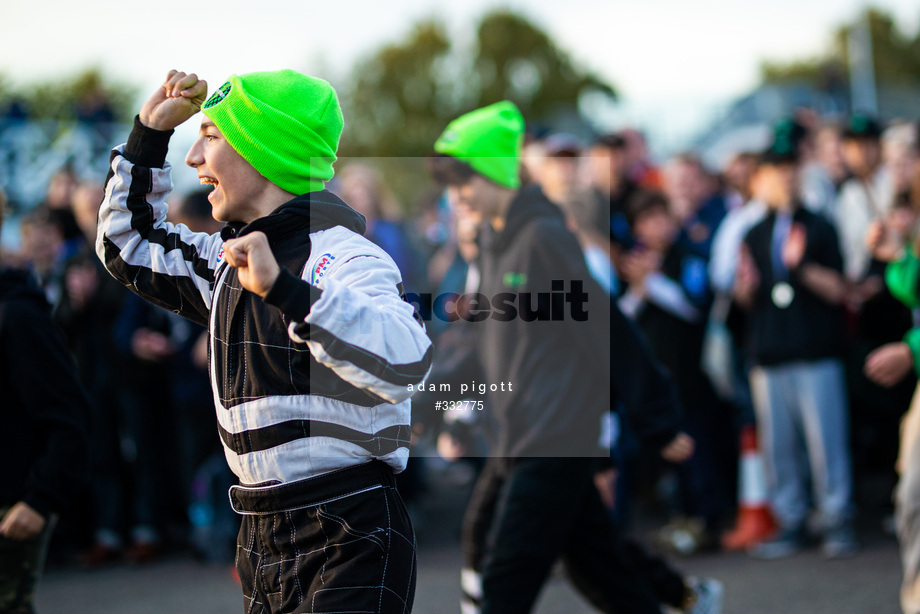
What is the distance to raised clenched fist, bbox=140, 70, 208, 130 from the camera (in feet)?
8.40

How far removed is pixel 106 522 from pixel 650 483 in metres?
4.24

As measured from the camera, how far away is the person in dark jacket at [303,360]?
1949 millimetres

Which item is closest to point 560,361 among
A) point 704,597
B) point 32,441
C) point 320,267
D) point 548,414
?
point 548,414

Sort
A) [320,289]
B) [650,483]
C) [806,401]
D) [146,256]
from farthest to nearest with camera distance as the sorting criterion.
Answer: [650,483] → [806,401] → [146,256] → [320,289]

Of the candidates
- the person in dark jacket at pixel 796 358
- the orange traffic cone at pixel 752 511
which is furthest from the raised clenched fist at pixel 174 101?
the orange traffic cone at pixel 752 511

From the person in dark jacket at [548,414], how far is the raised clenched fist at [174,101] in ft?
5.40

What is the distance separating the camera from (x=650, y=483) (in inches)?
304

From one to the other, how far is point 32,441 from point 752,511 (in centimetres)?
483

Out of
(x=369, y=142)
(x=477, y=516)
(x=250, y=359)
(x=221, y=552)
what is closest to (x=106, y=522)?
(x=221, y=552)

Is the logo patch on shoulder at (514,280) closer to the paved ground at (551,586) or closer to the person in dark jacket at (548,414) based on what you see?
the person in dark jacket at (548,414)

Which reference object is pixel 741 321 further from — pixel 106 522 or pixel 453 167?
pixel 106 522

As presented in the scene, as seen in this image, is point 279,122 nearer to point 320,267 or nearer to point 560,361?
point 320,267

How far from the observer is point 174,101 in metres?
2.58

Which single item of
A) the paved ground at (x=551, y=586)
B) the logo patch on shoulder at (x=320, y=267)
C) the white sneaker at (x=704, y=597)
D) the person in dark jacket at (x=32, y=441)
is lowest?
the paved ground at (x=551, y=586)
